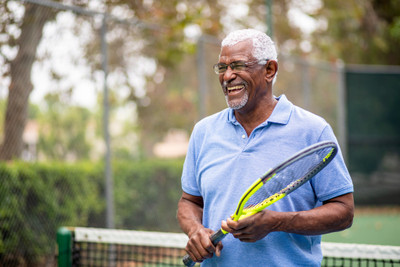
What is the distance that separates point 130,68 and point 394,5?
35.5ft

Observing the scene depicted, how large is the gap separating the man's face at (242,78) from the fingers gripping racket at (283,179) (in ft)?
1.31

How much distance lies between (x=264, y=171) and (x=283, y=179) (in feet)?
0.29

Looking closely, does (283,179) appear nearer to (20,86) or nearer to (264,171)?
(264,171)

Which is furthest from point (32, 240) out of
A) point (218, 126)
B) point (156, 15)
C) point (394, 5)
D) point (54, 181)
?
point (394, 5)

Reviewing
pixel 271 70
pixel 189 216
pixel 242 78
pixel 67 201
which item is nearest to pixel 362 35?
pixel 67 201

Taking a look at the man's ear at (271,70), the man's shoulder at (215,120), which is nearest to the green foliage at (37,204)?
the man's shoulder at (215,120)

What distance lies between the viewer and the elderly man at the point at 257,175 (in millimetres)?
2127

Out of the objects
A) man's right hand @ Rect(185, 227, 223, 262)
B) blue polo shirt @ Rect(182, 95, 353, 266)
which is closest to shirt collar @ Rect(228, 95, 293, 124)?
blue polo shirt @ Rect(182, 95, 353, 266)

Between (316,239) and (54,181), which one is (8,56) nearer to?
(54,181)

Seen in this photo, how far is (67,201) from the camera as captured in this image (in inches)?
221

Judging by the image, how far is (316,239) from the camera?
2334mm

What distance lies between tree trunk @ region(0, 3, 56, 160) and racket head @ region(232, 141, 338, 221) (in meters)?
3.13

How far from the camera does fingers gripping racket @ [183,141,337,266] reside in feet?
6.66

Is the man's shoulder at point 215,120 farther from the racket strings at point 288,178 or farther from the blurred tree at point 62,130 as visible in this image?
the blurred tree at point 62,130
